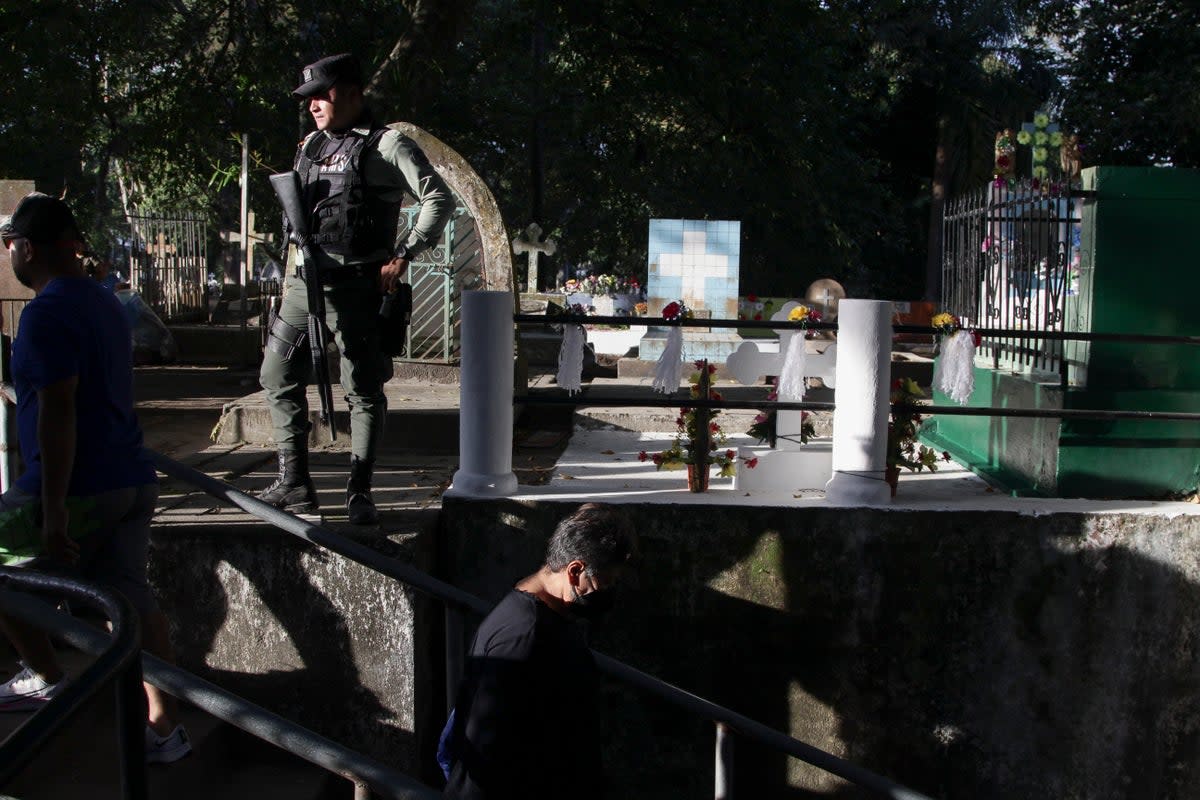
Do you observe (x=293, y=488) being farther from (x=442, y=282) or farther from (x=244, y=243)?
(x=244, y=243)

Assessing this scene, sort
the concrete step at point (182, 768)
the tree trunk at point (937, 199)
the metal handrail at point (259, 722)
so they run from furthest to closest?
the tree trunk at point (937, 199) < the concrete step at point (182, 768) < the metal handrail at point (259, 722)

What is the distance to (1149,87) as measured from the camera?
2306cm

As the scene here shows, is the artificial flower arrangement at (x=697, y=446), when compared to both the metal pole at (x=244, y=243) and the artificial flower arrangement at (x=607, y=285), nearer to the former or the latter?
the metal pole at (x=244, y=243)

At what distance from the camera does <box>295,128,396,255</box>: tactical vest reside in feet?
16.3

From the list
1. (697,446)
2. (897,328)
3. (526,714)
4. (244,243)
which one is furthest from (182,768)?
(244,243)

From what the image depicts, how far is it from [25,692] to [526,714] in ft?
6.83

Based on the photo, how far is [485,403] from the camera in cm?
579

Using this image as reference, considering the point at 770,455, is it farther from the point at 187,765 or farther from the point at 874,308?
the point at 187,765

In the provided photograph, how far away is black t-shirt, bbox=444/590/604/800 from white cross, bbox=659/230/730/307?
12.0 meters

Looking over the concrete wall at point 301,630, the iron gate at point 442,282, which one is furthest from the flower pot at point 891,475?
the iron gate at point 442,282

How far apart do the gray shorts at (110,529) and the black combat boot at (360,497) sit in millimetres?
1129

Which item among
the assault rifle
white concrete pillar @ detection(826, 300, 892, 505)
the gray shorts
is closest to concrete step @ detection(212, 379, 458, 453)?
the assault rifle

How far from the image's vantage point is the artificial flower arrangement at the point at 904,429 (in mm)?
5965

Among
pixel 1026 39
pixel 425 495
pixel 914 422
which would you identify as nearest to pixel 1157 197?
pixel 914 422
